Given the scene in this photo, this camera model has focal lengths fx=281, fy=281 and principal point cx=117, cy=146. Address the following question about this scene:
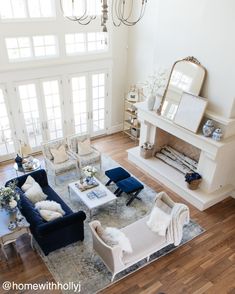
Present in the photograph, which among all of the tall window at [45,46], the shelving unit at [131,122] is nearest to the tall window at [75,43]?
the tall window at [45,46]

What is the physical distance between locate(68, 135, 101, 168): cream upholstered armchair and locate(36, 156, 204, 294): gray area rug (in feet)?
3.67

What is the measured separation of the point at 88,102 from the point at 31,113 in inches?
70.9

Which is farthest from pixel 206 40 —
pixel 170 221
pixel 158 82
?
pixel 170 221

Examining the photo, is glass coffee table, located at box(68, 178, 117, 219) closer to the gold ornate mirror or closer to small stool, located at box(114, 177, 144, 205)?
small stool, located at box(114, 177, 144, 205)

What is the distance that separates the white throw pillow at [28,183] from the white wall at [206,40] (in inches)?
161

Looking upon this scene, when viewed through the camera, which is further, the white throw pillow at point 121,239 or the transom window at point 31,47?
the transom window at point 31,47

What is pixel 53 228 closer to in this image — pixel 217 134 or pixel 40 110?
pixel 217 134

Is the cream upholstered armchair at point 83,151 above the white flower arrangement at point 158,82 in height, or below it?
below

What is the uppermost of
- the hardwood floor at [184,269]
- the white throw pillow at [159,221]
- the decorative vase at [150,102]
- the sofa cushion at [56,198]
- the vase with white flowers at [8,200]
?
the decorative vase at [150,102]

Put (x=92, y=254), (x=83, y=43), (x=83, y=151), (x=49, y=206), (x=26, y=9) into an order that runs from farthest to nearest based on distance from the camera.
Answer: (x=83, y=43) → (x=83, y=151) → (x=26, y=9) → (x=49, y=206) → (x=92, y=254)

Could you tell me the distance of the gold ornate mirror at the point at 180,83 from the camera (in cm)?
604

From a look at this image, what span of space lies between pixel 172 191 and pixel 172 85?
2.60m

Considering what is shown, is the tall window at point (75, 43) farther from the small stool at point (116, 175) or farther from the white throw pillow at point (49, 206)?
the white throw pillow at point (49, 206)

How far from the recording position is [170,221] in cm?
513
